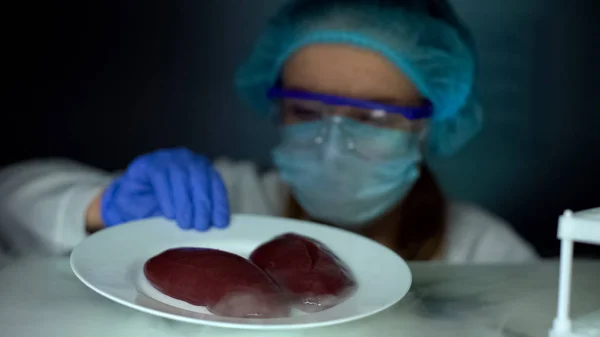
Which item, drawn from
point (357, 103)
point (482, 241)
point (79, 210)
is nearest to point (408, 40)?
point (357, 103)

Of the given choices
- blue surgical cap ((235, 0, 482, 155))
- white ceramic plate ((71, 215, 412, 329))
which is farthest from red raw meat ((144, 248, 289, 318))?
blue surgical cap ((235, 0, 482, 155))

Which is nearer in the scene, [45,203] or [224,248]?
[224,248]

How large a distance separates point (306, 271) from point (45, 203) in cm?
68

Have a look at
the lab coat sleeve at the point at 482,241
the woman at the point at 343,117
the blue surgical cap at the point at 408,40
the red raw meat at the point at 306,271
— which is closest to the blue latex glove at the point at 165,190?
the woman at the point at 343,117

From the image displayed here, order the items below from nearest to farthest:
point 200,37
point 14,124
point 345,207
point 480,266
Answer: point 480,266 → point 345,207 → point 14,124 → point 200,37

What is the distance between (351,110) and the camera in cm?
110

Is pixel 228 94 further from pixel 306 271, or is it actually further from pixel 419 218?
pixel 306 271

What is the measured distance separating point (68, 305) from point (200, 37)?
3.32 feet

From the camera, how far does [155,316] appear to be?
54cm

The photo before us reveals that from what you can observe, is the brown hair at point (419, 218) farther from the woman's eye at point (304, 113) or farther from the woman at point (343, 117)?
the woman's eye at point (304, 113)

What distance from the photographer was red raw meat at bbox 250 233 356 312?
0.56m

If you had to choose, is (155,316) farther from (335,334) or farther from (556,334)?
(556,334)

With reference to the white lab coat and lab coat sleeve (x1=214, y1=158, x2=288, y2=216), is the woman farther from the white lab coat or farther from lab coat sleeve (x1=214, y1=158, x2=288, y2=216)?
lab coat sleeve (x1=214, y1=158, x2=288, y2=216)

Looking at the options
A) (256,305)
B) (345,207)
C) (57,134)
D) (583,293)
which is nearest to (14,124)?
(57,134)
